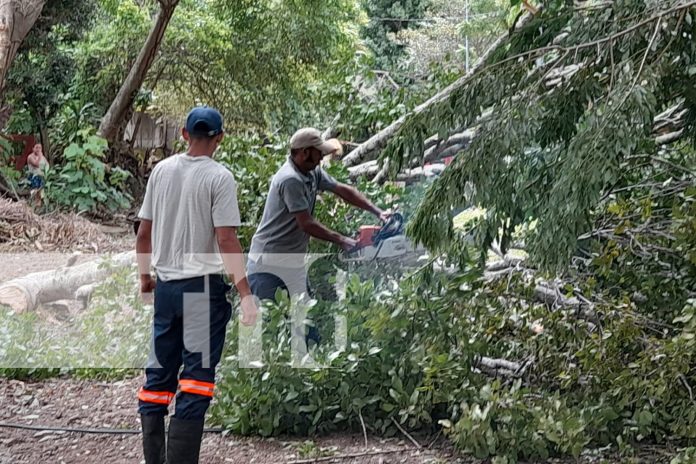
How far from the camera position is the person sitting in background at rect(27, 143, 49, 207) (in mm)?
10234

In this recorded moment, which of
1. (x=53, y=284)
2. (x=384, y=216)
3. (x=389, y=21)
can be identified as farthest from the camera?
(x=389, y=21)

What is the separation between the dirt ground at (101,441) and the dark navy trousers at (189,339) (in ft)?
1.41

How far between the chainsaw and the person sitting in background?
22.7ft

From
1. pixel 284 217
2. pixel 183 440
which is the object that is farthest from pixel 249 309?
pixel 284 217

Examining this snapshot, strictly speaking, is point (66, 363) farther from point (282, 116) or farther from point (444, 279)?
point (282, 116)

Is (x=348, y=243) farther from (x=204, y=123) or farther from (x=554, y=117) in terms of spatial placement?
(x=554, y=117)

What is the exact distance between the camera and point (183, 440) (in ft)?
9.70

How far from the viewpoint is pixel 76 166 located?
10484 mm

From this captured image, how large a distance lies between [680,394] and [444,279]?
35.5 inches

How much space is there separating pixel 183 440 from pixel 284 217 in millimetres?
1273

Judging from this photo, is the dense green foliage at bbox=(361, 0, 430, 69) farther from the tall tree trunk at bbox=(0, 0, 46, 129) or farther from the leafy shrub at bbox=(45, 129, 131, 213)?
the tall tree trunk at bbox=(0, 0, 46, 129)

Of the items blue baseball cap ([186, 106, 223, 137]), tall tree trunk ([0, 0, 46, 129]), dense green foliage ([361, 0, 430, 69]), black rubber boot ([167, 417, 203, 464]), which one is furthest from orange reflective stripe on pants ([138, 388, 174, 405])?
dense green foliage ([361, 0, 430, 69])

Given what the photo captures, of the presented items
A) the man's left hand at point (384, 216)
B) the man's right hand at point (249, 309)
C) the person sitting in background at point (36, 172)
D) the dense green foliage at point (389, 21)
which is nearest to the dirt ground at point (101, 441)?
the man's right hand at point (249, 309)

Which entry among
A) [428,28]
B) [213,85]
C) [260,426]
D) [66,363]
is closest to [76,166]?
[213,85]
